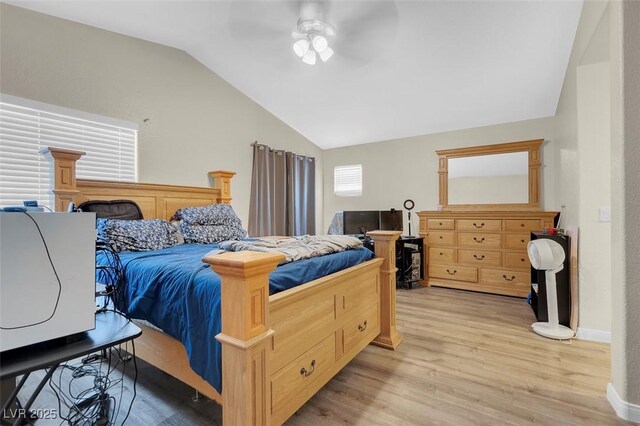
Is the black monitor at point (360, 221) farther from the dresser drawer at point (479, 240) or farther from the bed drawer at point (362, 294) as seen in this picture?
the bed drawer at point (362, 294)

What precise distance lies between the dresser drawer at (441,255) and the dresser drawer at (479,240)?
0.62 feet

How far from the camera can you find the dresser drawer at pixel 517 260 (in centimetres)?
358

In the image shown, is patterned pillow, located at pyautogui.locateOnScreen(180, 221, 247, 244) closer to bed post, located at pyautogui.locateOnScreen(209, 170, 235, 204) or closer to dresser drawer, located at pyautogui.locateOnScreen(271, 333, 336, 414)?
bed post, located at pyautogui.locateOnScreen(209, 170, 235, 204)

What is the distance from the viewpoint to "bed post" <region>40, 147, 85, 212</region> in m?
2.47

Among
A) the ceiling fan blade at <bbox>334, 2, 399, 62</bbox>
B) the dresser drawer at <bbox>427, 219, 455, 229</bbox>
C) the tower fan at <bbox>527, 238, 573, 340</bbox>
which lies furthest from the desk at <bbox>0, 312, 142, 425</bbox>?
the dresser drawer at <bbox>427, 219, 455, 229</bbox>

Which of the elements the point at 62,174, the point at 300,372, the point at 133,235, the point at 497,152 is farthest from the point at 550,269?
the point at 62,174

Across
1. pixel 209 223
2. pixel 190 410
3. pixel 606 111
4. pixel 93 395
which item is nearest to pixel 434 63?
pixel 606 111

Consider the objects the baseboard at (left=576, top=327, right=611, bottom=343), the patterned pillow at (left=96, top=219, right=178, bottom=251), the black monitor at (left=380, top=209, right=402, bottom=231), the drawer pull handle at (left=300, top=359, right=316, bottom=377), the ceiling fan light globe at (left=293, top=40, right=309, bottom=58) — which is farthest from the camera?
the black monitor at (left=380, top=209, right=402, bottom=231)

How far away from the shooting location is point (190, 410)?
1604 mm

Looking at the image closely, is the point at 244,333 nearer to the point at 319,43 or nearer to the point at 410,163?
the point at 319,43

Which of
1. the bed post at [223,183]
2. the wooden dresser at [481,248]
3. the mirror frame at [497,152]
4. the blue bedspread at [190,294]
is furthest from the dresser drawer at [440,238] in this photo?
the bed post at [223,183]

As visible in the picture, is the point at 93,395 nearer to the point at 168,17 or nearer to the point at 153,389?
the point at 153,389

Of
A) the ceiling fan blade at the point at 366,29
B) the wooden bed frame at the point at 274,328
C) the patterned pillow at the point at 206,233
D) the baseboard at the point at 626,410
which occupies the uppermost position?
the ceiling fan blade at the point at 366,29

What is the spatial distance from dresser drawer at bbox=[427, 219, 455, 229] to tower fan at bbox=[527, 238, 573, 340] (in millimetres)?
1402
